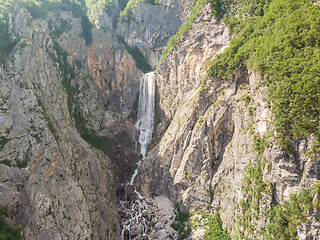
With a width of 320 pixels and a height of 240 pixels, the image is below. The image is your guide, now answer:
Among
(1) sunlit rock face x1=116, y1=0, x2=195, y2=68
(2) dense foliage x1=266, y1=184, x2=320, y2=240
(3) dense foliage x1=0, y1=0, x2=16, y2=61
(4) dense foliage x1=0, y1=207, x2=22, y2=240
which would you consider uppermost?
(1) sunlit rock face x1=116, y1=0, x2=195, y2=68

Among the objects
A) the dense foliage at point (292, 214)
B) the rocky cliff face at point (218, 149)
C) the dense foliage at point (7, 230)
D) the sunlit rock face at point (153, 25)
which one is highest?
the sunlit rock face at point (153, 25)

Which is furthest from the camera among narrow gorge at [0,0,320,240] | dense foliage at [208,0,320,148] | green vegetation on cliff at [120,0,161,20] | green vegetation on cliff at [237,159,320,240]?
green vegetation on cliff at [120,0,161,20]

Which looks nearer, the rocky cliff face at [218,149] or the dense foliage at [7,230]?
the dense foliage at [7,230]

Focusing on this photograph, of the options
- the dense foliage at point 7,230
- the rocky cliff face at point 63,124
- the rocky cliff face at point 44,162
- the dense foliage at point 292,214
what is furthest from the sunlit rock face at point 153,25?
the dense foliage at point 7,230

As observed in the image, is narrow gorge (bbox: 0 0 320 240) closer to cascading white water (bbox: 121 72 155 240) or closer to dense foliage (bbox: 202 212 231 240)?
dense foliage (bbox: 202 212 231 240)

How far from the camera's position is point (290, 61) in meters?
18.9

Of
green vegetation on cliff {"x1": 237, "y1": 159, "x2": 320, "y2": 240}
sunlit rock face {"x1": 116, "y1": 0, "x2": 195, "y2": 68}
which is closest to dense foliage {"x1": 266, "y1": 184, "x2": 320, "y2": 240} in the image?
green vegetation on cliff {"x1": 237, "y1": 159, "x2": 320, "y2": 240}

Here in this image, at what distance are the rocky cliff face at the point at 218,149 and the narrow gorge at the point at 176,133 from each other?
149 millimetres

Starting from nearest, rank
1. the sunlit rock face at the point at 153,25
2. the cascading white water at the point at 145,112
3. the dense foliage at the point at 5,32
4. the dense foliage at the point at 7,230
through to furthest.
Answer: the dense foliage at the point at 7,230
the dense foliage at the point at 5,32
the cascading white water at the point at 145,112
the sunlit rock face at the point at 153,25

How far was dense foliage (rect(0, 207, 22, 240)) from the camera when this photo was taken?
1355cm

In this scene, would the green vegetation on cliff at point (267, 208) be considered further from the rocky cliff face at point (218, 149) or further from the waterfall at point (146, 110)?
the waterfall at point (146, 110)

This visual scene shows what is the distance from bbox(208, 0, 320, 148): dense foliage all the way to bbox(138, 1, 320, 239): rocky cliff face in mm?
1194

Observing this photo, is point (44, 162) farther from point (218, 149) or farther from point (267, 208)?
point (267, 208)

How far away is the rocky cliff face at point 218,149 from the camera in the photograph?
17500mm
